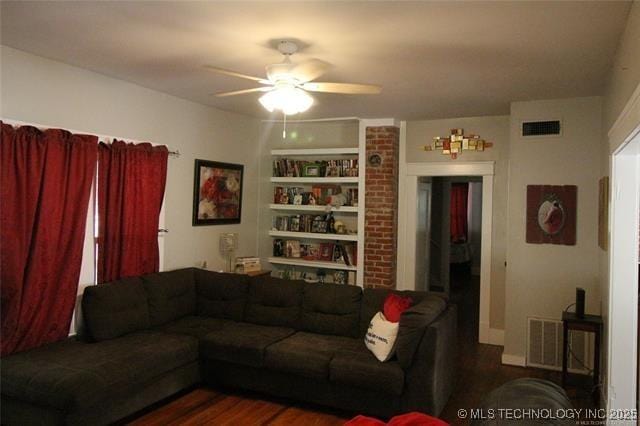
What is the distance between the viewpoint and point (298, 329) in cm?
420

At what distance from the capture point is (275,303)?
4340 millimetres

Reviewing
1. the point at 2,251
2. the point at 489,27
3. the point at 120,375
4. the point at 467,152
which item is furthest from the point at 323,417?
the point at 467,152

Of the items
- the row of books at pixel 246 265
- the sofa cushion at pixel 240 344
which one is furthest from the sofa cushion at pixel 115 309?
the row of books at pixel 246 265

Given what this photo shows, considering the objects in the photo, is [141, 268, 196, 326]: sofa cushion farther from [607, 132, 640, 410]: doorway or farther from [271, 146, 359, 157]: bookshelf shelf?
[607, 132, 640, 410]: doorway

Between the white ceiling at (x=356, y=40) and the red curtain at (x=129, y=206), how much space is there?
66cm

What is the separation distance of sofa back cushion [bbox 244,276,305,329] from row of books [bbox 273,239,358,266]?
1.70 meters

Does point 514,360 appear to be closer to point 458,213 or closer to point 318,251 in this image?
point 318,251

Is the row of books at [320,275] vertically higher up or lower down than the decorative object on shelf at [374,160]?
lower down

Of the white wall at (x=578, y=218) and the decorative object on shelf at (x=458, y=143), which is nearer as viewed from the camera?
the white wall at (x=578, y=218)

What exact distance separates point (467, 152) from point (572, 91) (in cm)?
147

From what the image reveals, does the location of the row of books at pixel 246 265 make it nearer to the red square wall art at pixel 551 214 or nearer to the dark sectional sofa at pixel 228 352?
the dark sectional sofa at pixel 228 352

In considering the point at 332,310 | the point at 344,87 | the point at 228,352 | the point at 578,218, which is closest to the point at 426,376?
the point at 332,310

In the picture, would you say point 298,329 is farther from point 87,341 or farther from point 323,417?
point 87,341

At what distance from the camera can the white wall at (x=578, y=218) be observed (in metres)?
4.45
